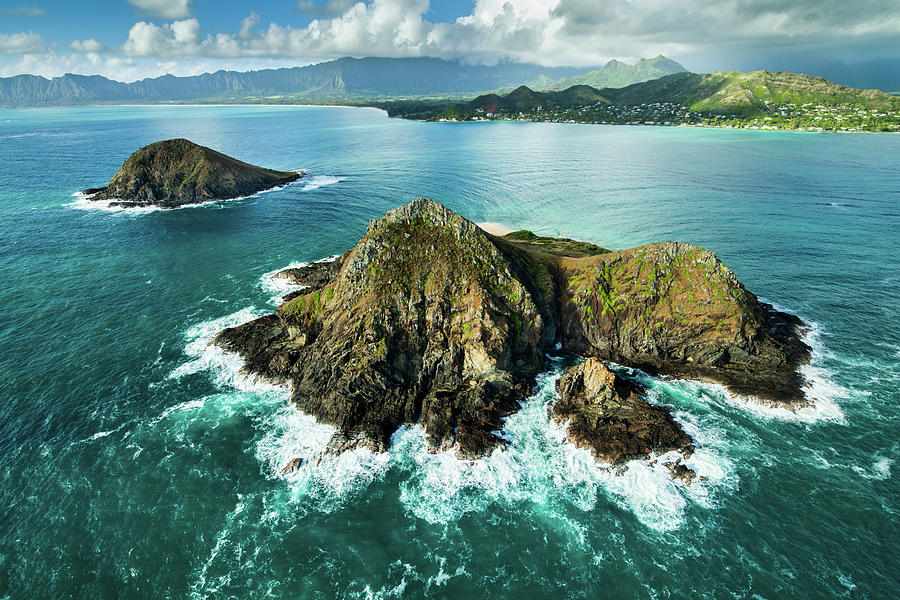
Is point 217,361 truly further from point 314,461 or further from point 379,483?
point 379,483

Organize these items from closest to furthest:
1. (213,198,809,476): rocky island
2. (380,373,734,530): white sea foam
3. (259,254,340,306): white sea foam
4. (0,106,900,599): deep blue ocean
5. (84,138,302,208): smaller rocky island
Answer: (0,106,900,599): deep blue ocean < (380,373,734,530): white sea foam < (213,198,809,476): rocky island < (259,254,340,306): white sea foam < (84,138,302,208): smaller rocky island

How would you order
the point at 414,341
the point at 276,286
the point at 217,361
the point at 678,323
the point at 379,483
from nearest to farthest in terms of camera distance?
the point at 379,483 → the point at 414,341 → the point at 678,323 → the point at 217,361 → the point at 276,286

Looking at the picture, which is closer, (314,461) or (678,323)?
(314,461)

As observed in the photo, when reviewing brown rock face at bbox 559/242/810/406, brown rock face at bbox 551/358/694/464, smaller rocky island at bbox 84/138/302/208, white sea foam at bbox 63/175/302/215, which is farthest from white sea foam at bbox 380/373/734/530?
smaller rocky island at bbox 84/138/302/208

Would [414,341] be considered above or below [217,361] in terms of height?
above

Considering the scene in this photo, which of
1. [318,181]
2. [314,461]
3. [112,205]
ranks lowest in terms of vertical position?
[314,461]

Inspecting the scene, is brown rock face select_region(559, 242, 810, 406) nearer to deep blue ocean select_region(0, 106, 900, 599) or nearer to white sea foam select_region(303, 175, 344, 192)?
deep blue ocean select_region(0, 106, 900, 599)

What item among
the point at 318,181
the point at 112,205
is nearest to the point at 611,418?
the point at 318,181
